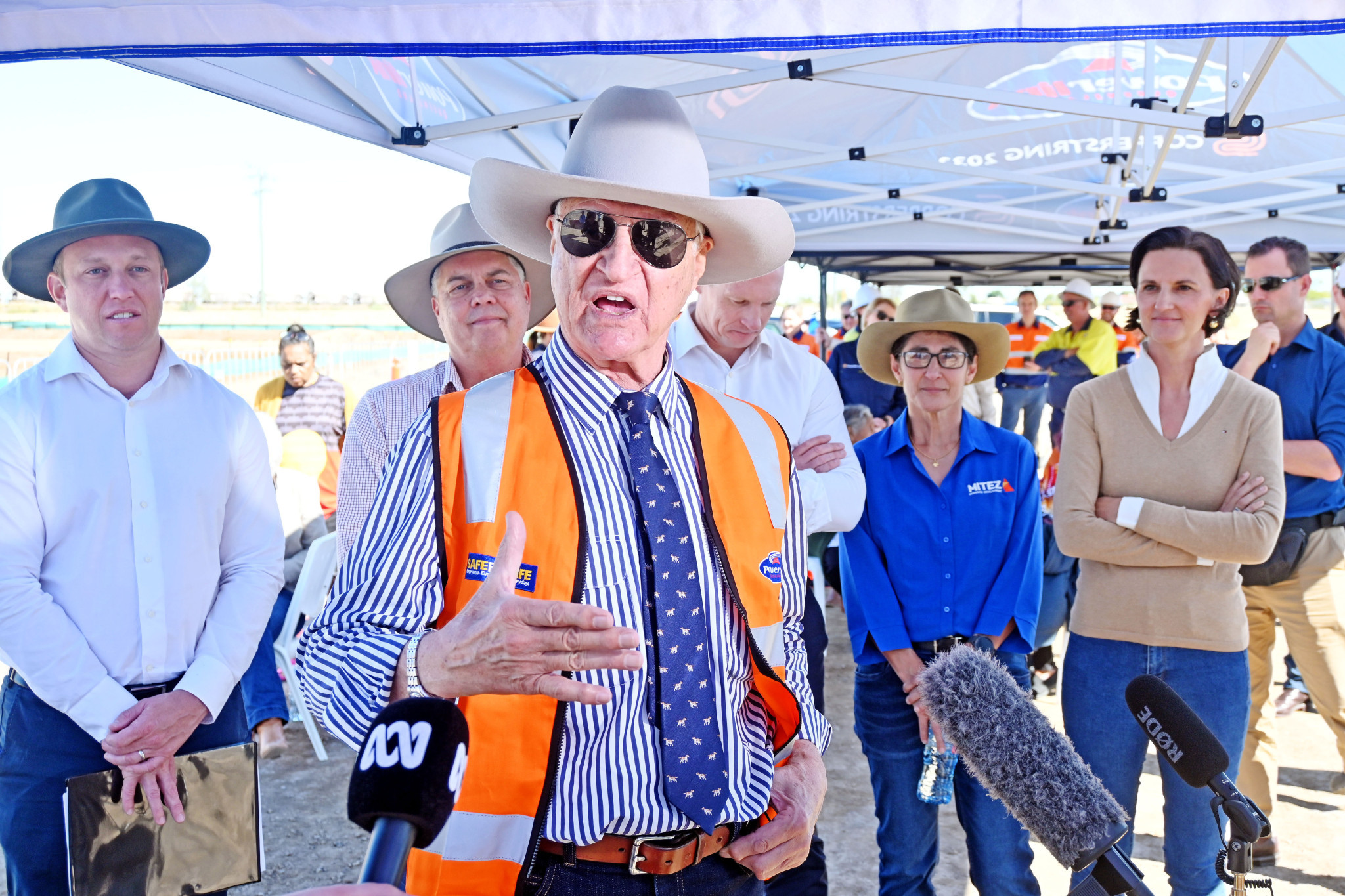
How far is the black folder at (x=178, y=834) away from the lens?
2.45 metres

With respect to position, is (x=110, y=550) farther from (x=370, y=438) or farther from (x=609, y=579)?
(x=609, y=579)

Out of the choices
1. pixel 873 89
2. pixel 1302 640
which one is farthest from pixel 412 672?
pixel 873 89

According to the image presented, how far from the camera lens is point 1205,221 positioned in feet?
28.3

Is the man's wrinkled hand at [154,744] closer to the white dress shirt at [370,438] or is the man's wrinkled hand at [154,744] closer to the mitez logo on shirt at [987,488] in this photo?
the white dress shirt at [370,438]

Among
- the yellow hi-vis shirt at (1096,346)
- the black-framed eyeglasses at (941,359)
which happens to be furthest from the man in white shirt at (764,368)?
the yellow hi-vis shirt at (1096,346)

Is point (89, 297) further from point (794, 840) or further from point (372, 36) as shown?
point (794, 840)

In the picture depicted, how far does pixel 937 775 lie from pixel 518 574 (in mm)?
1945

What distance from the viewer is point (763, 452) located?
6.18 feet

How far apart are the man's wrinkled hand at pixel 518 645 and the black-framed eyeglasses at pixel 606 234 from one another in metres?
0.60

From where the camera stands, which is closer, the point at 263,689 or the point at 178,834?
the point at 178,834

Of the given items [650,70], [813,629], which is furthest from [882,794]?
[650,70]

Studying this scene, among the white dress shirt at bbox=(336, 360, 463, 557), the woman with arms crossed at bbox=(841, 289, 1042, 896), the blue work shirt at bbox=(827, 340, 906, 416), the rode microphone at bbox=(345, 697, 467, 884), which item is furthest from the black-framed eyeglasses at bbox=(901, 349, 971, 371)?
the blue work shirt at bbox=(827, 340, 906, 416)

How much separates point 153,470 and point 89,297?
0.50 meters

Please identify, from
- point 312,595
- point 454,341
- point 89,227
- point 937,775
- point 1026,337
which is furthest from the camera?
point 1026,337
